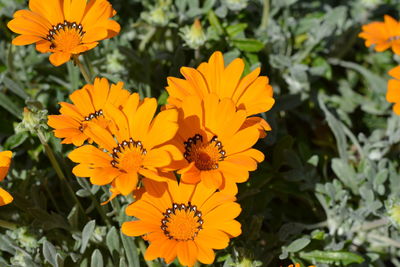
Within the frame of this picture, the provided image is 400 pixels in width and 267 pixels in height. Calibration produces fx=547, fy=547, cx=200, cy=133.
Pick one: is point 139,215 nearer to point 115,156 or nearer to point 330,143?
point 115,156

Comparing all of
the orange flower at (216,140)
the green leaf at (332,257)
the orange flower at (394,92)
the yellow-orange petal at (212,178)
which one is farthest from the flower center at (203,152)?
the green leaf at (332,257)

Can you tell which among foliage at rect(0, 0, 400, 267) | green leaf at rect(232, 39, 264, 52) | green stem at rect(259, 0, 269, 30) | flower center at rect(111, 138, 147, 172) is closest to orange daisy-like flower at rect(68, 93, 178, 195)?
flower center at rect(111, 138, 147, 172)

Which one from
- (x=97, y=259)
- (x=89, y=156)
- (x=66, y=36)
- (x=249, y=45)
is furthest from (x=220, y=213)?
(x=249, y=45)

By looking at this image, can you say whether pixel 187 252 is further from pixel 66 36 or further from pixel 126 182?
pixel 66 36

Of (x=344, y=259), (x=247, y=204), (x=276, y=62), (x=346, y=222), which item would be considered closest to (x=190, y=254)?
(x=247, y=204)

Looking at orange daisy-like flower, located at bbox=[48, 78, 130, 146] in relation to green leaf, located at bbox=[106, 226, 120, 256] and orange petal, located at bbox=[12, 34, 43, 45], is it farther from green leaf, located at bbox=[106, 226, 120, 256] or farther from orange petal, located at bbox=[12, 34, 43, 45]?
green leaf, located at bbox=[106, 226, 120, 256]

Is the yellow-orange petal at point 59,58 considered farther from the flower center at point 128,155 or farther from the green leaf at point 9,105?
the green leaf at point 9,105
